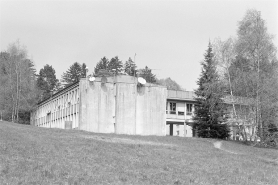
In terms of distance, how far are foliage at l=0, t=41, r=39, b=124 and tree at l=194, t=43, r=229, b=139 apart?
25.7 meters

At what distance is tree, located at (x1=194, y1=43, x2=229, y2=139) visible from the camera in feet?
139

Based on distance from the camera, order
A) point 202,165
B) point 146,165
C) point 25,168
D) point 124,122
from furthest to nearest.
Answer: point 124,122, point 202,165, point 146,165, point 25,168

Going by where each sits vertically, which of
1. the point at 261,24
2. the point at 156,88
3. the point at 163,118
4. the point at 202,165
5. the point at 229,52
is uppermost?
the point at 261,24

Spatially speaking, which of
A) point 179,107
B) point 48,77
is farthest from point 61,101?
point 48,77

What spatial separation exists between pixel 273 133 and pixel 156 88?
12.9m

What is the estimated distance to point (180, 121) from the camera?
187 feet

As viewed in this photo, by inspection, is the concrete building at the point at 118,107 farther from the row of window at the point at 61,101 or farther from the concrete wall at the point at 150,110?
the row of window at the point at 61,101

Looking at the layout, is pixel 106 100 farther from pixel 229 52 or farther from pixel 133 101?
pixel 229 52

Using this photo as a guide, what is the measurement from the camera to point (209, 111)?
145 ft

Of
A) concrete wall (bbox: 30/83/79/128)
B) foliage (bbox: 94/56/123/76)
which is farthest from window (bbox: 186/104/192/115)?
foliage (bbox: 94/56/123/76)

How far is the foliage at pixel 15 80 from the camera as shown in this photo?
58.6 m

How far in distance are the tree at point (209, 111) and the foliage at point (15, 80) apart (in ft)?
84.4

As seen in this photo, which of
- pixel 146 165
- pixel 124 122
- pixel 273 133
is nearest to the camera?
pixel 146 165

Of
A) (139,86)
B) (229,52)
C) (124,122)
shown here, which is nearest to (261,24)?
(229,52)
